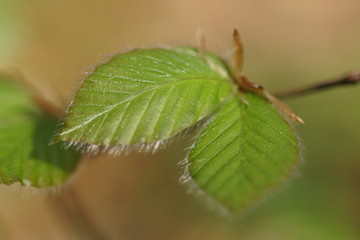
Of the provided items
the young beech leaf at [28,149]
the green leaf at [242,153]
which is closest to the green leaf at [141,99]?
the green leaf at [242,153]

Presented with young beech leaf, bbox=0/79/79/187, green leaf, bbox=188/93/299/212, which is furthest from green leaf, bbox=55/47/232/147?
young beech leaf, bbox=0/79/79/187

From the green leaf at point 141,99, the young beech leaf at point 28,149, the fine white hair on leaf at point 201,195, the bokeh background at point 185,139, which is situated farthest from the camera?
the bokeh background at point 185,139

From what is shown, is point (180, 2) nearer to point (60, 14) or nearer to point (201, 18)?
point (201, 18)

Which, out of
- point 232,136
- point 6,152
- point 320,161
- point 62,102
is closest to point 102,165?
point 320,161

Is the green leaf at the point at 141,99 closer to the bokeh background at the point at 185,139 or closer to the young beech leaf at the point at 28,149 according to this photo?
the bokeh background at the point at 185,139

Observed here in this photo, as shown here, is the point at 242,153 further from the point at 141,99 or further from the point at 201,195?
the point at 141,99
